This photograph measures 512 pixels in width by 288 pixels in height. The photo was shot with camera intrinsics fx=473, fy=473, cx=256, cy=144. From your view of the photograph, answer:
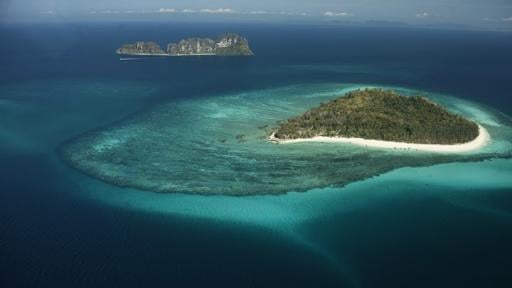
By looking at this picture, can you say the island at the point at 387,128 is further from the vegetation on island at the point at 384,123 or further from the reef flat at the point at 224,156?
the reef flat at the point at 224,156

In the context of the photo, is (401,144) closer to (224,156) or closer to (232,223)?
(224,156)

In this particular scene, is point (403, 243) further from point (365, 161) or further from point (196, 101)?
point (196, 101)

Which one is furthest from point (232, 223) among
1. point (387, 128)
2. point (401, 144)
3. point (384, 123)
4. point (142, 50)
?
point (142, 50)

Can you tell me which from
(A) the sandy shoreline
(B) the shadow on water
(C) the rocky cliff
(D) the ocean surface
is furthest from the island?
(C) the rocky cliff

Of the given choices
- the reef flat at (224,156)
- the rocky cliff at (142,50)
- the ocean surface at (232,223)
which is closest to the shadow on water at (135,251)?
the ocean surface at (232,223)

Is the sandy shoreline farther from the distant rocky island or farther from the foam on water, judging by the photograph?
the distant rocky island

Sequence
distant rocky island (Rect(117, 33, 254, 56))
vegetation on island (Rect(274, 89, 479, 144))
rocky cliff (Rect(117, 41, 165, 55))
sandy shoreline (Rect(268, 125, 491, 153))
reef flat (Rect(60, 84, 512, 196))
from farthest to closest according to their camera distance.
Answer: distant rocky island (Rect(117, 33, 254, 56))
rocky cliff (Rect(117, 41, 165, 55))
vegetation on island (Rect(274, 89, 479, 144))
sandy shoreline (Rect(268, 125, 491, 153))
reef flat (Rect(60, 84, 512, 196))
